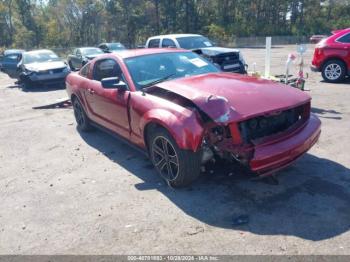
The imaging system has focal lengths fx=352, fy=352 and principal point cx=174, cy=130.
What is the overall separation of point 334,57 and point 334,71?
452mm

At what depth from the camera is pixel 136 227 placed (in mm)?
3590

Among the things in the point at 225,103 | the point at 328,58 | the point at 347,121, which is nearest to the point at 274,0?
the point at 328,58

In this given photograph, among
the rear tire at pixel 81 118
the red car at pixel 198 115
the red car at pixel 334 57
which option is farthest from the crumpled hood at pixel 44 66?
the red car at pixel 334 57

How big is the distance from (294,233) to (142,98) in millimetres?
2439

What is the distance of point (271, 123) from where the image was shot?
13.4ft

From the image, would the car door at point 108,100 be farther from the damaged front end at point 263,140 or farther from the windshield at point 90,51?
the windshield at point 90,51

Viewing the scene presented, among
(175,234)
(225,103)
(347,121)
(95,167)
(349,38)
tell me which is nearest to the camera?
(175,234)

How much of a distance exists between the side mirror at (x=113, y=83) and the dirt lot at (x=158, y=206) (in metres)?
1.17

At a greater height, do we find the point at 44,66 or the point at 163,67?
the point at 163,67

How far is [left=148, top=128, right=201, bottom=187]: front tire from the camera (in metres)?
3.96

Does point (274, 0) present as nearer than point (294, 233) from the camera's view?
No

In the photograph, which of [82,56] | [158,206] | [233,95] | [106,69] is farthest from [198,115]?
[82,56]

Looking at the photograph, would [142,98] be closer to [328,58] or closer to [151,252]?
[151,252]

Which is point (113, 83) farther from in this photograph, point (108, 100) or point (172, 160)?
point (172, 160)
